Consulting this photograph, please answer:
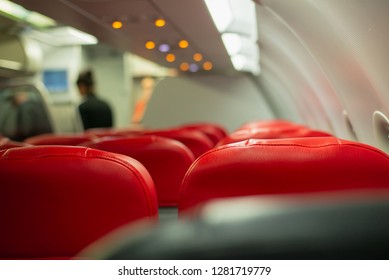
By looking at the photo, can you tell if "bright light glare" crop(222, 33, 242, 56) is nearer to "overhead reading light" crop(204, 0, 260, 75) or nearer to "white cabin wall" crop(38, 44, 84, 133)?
"overhead reading light" crop(204, 0, 260, 75)

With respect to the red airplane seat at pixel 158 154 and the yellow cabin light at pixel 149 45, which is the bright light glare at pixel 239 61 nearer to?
the yellow cabin light at pixel 149 45

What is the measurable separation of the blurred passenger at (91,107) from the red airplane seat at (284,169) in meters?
5.45

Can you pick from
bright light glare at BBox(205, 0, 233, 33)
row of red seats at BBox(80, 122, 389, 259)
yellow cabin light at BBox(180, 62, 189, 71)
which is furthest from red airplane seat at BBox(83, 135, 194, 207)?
yellow cabin light at BBox(180, 62, 189, 71)

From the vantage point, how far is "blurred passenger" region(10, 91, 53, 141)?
489 cm

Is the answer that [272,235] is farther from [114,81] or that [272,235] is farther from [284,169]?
[114,81]

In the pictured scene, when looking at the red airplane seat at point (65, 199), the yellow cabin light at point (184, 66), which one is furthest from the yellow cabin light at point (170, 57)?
the red airplane seat at point (65, 199)

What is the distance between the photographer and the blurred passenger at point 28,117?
16.1ft

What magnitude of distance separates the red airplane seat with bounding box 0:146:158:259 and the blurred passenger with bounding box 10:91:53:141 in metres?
3.80

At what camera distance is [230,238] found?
0.43 metres

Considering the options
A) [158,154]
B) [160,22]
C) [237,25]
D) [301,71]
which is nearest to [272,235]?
[158,154]

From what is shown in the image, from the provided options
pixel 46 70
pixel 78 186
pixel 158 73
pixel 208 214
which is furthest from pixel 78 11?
pixel 158 73

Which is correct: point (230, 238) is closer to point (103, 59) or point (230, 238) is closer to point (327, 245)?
point (327, 245)

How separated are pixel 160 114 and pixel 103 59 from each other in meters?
3.91

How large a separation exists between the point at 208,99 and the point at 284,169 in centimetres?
775
